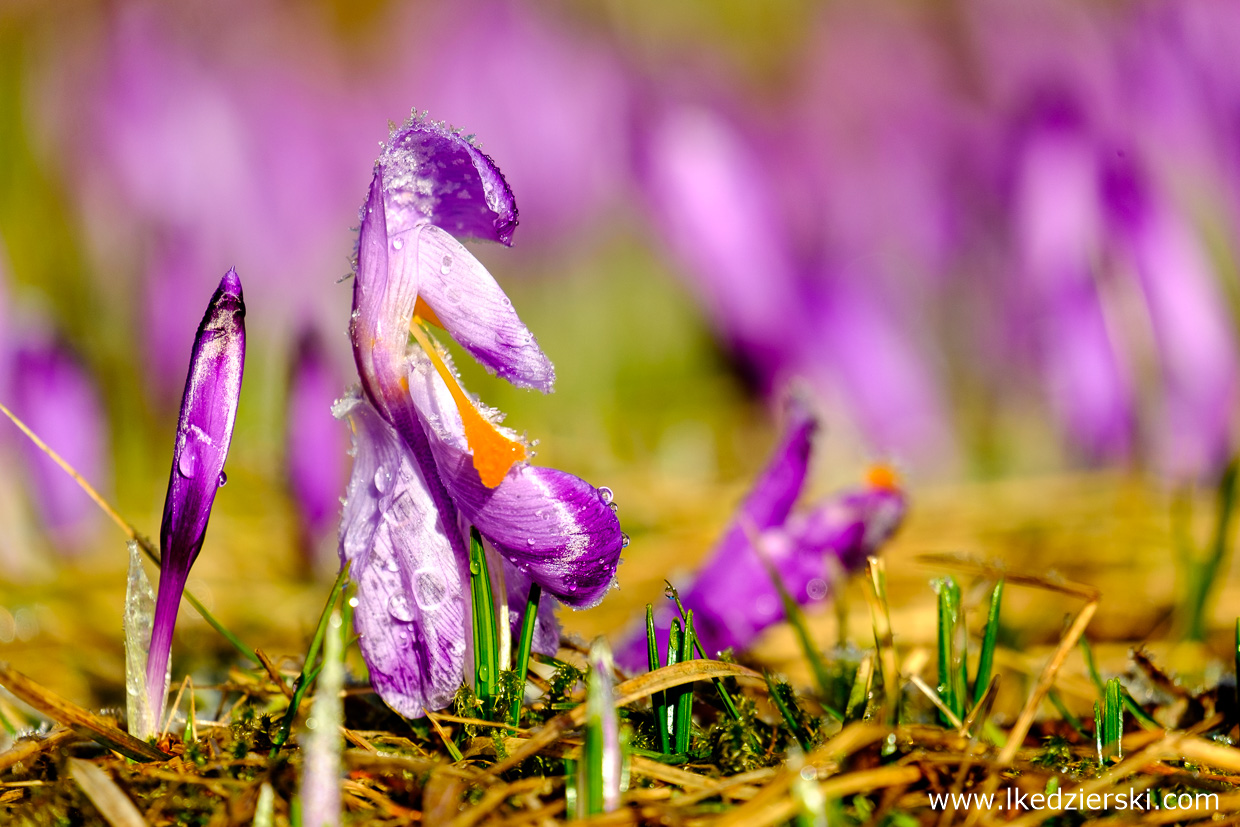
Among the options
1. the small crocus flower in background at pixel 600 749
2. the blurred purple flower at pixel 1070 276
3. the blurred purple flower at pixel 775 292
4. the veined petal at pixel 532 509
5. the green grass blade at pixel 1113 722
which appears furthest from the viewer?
the blurred purple flower at pixel 775 292

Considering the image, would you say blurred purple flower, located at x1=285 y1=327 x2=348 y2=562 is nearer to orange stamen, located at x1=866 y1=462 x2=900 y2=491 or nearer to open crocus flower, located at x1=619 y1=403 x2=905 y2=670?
open crocus flower, located at x1=619 y1=403 x2=905 y2=670

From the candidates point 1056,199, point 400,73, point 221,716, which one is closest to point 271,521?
point 221,716

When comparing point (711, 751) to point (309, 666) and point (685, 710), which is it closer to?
point (685, 710)

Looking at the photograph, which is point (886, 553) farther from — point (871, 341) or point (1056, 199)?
point (1056, 199)

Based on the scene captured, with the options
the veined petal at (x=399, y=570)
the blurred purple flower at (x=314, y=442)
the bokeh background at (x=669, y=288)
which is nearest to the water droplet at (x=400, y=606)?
the veined petal at (x=399, y=570)

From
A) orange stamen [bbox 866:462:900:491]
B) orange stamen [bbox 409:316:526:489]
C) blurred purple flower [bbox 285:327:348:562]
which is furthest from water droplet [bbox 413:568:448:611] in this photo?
blurred purple flower [bbox 285:327:348:562]

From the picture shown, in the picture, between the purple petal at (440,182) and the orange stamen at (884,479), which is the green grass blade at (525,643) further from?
the orange stamen at (884,479)

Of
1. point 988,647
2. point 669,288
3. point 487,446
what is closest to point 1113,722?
point 988,647
